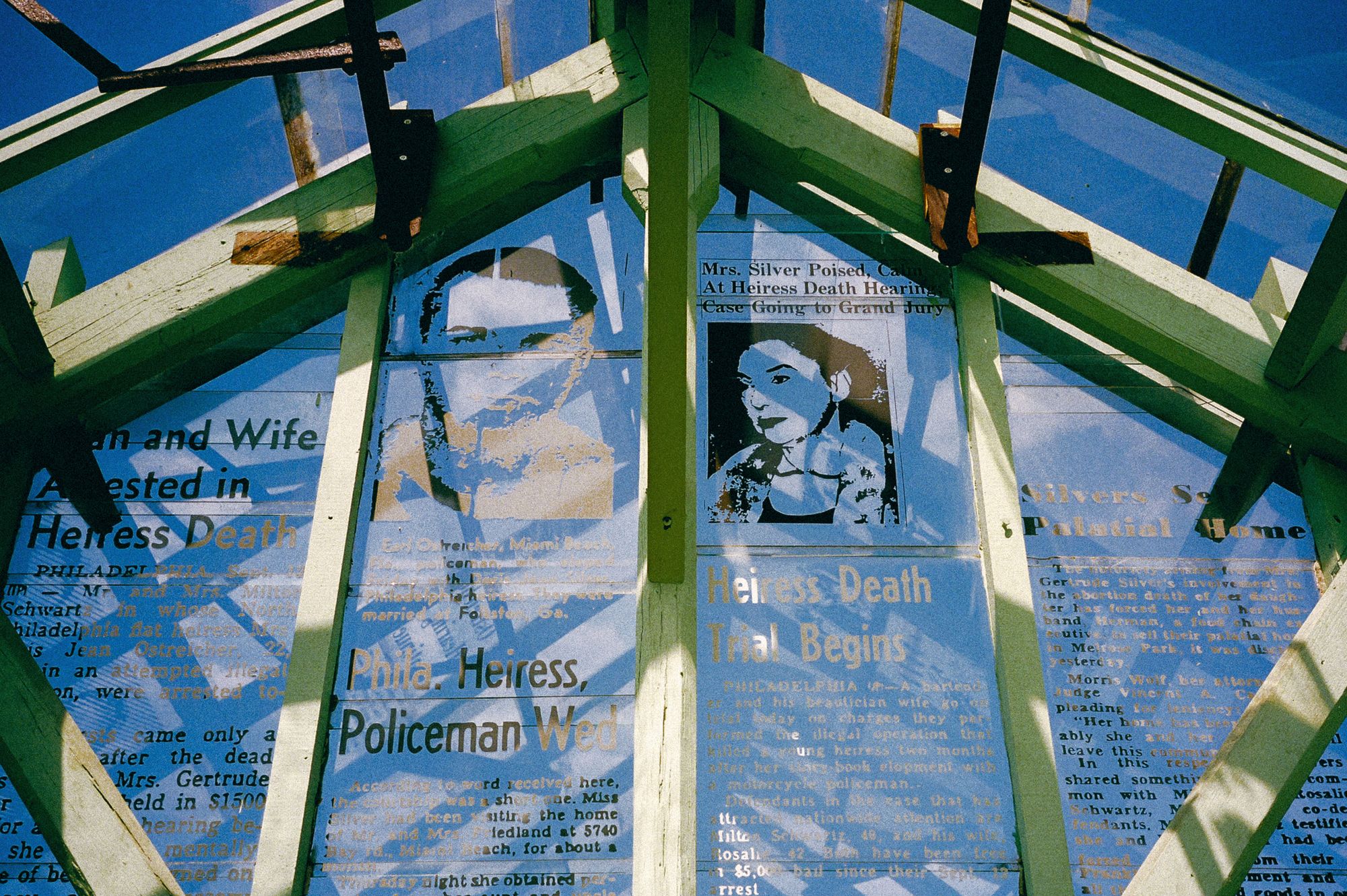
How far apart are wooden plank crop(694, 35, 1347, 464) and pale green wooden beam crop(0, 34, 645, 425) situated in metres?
0.40

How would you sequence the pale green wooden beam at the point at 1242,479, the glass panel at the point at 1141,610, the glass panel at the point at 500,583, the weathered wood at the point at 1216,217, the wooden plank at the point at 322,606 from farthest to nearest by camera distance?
the weathered wood at the point at 1216,217, the pale green wooden beam at the point at 1242,479, the glass panel at the point at 1141,610, the glass panel at the point at 500,583, the wooden plank at the point at 322,606

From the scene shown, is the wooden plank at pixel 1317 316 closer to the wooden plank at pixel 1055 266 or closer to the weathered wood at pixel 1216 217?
the wooden plank at pixel 1055 266

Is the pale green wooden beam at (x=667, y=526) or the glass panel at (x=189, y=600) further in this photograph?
the glass panel at (x=189, y=600)

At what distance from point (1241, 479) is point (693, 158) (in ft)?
6.24

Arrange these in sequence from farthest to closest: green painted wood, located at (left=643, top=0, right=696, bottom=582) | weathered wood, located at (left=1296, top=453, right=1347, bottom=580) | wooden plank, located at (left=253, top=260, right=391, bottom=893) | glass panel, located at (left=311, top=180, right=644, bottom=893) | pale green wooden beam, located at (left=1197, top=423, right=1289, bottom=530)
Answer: pale green wooden beam, located at (left=1197, top=423, right=1289, bottom=530), weathered wood, located at (left=1296, top=453, right=1347, bottom=580), glass panel, located at (left=311, top=180, right=644, bottom=893), wooden plank, located at (left=253, top=260, right=391, bottom=893), green painted wood, located at (left=643, top=0, right=696, bottom=582)

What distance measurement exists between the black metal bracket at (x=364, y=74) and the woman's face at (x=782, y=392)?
3.63ft

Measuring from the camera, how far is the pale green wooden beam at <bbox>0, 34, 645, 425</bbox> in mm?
3033

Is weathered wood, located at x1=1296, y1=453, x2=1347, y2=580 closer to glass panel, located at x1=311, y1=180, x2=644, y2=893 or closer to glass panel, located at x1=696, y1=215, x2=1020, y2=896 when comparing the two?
glass panel, located at x1=696, y1=215, x2=1020, y2=896

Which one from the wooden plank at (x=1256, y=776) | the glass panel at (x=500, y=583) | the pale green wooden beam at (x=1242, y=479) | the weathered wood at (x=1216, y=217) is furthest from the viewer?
the weathered wood at (x=1216, y=217)

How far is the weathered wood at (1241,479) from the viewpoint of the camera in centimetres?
310

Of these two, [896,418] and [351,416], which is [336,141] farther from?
[896,418]

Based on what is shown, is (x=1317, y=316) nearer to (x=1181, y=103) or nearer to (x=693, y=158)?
(x=1181, y=103)

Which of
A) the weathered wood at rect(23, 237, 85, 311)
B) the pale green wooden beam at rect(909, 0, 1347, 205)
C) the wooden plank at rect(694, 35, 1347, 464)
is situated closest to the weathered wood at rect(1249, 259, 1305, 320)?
the wooden plank at rect(694, 35, 1347, 464)

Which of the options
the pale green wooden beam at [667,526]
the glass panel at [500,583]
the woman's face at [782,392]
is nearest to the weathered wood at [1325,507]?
the woman's face at [782,392]
